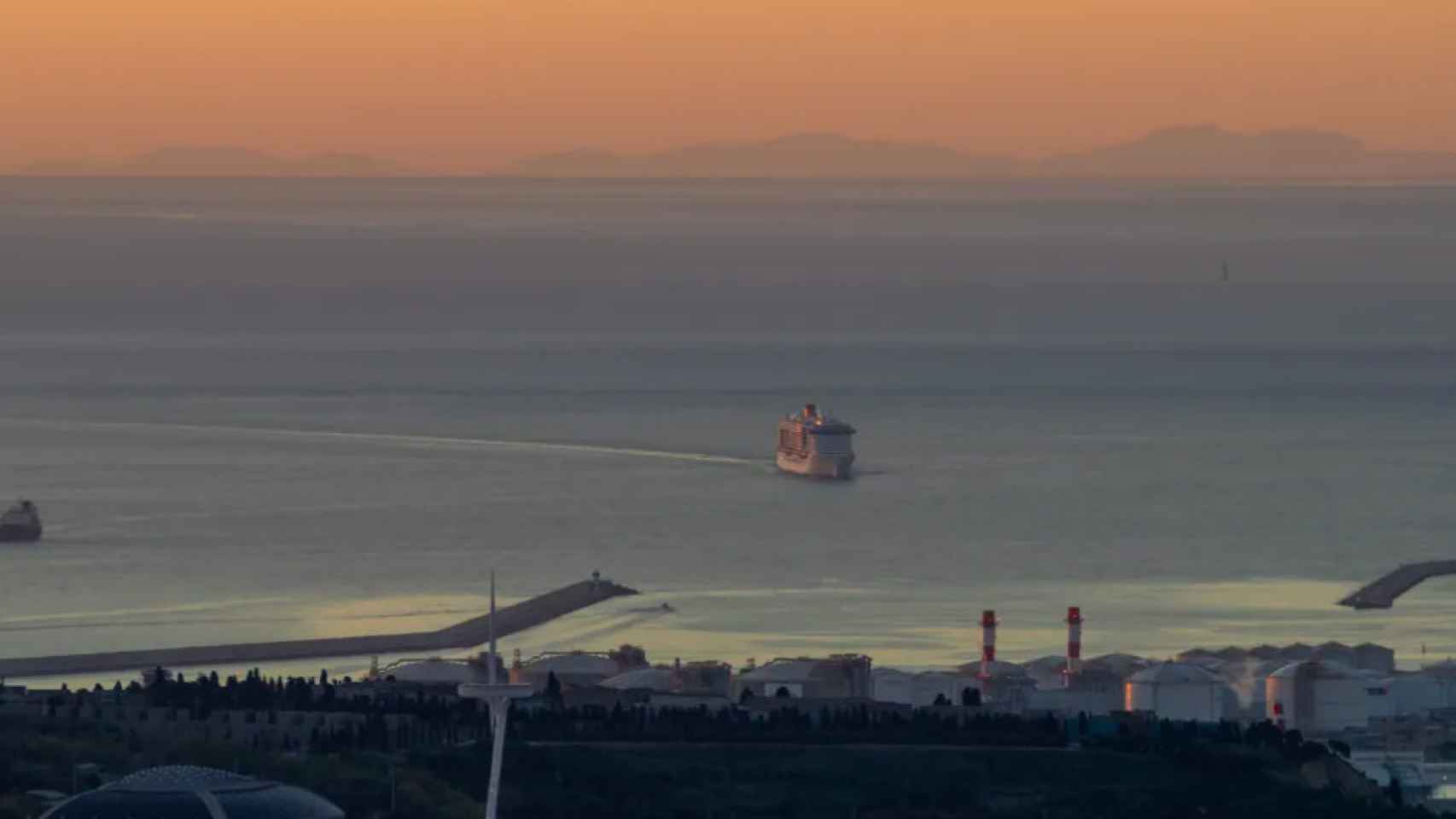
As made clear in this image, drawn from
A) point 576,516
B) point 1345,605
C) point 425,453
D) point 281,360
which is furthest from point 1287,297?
point 1345,605

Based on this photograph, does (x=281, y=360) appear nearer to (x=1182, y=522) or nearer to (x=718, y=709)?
A: (x=1182, y=522)

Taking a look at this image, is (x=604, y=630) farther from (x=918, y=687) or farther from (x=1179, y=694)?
(x=1179, y=694)

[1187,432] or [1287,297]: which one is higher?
[1287,297]

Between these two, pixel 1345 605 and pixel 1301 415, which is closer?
pixel 1345 605

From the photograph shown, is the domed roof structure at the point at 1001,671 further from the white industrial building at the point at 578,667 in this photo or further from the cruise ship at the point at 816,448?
the cruise ship at the point at 816,448

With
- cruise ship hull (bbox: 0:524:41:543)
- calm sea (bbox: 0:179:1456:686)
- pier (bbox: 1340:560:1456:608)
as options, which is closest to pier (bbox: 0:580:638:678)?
calm sea (bbox: 0:179:1456:686)

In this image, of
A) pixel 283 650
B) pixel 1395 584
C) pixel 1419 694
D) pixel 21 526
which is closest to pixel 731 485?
pixel 21 526

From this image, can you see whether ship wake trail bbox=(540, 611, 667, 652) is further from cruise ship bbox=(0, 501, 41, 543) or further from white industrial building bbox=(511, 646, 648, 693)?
cruise ship bbox=(0, 501, 41, 543)
